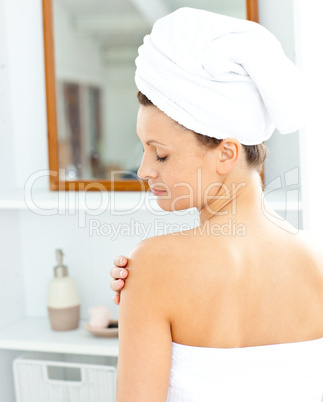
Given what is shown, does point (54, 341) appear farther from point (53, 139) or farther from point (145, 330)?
point (145, 330)

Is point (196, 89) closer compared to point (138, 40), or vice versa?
point (196, 89)

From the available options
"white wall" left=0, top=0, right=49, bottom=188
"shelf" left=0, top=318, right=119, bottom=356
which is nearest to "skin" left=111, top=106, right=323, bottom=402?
"shelf" left=0, top=318, right=119, bottom=356

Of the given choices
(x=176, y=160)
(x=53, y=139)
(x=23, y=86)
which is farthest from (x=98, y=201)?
(x=176, y=160)

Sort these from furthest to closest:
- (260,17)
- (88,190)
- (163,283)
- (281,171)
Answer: (88,190) → (260,17) → (281,171) → (163,283)

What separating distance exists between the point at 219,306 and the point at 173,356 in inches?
4.6

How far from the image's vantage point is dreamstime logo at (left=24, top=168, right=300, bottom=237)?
2.97 feet

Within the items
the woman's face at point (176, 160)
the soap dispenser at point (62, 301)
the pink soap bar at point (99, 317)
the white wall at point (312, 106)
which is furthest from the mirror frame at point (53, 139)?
the woman's face at point (176, 160)

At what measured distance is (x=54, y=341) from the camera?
1.71m

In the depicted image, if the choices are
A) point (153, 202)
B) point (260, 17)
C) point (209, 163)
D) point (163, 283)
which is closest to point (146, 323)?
point (163, 283)

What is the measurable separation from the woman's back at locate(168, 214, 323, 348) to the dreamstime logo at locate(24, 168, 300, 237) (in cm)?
3

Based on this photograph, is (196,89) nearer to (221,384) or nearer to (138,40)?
(221,384)

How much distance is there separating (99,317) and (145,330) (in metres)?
0.92

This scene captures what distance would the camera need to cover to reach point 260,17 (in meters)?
1.69

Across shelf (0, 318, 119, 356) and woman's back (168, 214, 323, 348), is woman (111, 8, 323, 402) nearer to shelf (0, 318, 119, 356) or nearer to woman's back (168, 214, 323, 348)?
woman's back (168, 214, 323, 348)
